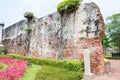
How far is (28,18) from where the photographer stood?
48.4 ft

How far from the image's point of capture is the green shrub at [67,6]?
1088cm

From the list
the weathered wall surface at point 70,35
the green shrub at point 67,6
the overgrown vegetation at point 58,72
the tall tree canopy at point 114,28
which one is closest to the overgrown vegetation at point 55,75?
the overgrown vegetation at point 58,72

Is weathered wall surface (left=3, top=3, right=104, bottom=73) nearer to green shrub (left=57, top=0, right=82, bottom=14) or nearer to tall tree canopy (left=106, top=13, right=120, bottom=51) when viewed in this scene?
green shrub (left=57, top=0, right=82, bottom=14)

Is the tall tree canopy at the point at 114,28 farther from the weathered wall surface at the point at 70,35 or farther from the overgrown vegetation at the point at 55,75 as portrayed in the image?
the overgrown vegetation at the point at 55,75

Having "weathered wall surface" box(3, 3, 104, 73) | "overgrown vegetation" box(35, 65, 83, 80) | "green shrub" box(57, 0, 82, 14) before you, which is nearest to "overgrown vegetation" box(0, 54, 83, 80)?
"overgrown vegetation" box(35, 65, 83, 80)

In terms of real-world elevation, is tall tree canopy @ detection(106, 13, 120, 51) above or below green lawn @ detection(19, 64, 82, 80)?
above

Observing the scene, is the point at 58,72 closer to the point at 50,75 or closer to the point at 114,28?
the point at 50,75

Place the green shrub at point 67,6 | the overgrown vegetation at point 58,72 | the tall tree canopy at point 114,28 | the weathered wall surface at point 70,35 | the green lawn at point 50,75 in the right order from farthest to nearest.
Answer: the tall tree canopy at point 114,28 → the green shrub at point 67,6 → the weathered wall surface at point 70,35 → the overgrown vegetation at point 58,72 → the green lawn at point 50,75

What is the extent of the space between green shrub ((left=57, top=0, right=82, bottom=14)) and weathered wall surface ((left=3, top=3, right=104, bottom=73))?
263mm

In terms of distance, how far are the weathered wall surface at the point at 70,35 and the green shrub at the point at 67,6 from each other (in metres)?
0.26

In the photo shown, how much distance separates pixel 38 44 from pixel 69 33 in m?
3.17

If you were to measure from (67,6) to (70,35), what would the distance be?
177 centimetres

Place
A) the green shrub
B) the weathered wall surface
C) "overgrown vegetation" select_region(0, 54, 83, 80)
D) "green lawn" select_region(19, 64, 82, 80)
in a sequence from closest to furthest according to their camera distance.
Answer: "green lawn" select_region(19, 64, 82, 80), "overgrown vegetation" select_region(0, 54, 83, 80), the weathered wall surface, the green shrub

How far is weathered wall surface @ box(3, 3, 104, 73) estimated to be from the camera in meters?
9.76
